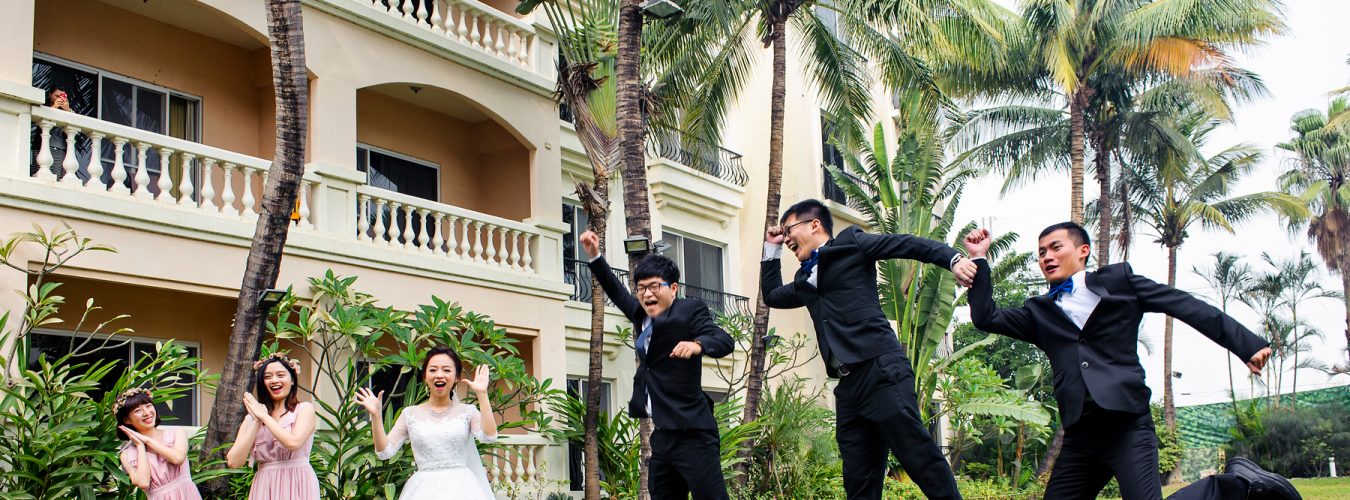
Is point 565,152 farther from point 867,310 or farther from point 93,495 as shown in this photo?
point 867,310

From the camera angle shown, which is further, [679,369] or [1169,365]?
[1169,365]

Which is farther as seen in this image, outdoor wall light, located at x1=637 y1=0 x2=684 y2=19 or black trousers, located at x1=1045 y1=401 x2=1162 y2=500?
outdoor wall light, located at x1=637 y1=0 x2=684 y2=19

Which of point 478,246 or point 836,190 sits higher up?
point 836,190

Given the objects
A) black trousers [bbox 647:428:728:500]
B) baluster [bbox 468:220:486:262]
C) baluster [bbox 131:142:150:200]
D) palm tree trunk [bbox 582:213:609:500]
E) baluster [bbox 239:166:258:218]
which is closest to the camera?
black trousers [bbox 647:428:728:500]

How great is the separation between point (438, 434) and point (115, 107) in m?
7.84

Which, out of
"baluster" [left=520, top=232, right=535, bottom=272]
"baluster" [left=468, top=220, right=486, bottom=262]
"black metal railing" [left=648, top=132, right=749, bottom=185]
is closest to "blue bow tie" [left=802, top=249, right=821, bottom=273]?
"baluster" [left=468, top=220, right=486, bottom=262]

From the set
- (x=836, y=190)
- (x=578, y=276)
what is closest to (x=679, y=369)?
(x=578, y=276)

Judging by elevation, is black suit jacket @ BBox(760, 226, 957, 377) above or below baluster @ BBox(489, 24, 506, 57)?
below

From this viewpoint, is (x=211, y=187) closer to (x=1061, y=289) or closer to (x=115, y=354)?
(x=115, y=354)

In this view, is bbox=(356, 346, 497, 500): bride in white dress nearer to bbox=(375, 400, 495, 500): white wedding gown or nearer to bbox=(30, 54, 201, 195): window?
bbox=(375, 400, 495, 500): white wedding gown

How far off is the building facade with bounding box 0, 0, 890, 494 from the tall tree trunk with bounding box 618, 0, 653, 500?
8.35 ft

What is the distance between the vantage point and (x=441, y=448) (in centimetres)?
686

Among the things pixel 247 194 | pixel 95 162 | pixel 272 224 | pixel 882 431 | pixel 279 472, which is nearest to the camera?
pixel 882 431

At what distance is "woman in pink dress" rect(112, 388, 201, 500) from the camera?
733cm
